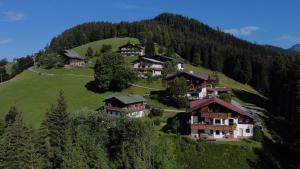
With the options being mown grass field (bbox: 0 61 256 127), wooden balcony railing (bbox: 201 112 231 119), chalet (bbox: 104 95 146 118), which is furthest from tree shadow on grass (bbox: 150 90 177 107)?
wooden balcony railing (bbox: 201 112 231 119)

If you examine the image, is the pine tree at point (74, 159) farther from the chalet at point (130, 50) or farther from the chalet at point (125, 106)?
the chalet at point (130, 50)

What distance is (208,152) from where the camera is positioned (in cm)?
6247

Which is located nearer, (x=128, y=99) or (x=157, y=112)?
(x=157, y=112)

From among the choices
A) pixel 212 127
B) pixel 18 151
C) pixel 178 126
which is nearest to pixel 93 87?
pixel 178 126

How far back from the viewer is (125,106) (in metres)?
80.7

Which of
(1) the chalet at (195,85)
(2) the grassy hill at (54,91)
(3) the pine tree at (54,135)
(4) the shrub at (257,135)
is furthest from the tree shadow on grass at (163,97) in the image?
(3) the pine tree at (54,135)

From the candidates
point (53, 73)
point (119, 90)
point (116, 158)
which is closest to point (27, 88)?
point (53, 73)

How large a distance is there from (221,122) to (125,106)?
21.9m

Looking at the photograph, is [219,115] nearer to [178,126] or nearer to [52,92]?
[178,126]

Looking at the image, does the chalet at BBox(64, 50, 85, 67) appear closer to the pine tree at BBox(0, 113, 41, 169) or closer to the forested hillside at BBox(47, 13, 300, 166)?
the forested hillside at BBox(47, 13, 300, 166)

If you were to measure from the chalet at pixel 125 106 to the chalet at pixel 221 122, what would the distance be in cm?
1660

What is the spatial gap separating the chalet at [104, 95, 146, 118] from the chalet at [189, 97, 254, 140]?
16.6 metres

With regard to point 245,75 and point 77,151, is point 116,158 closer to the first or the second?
point 77,151

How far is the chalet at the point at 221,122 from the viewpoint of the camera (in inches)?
2667
